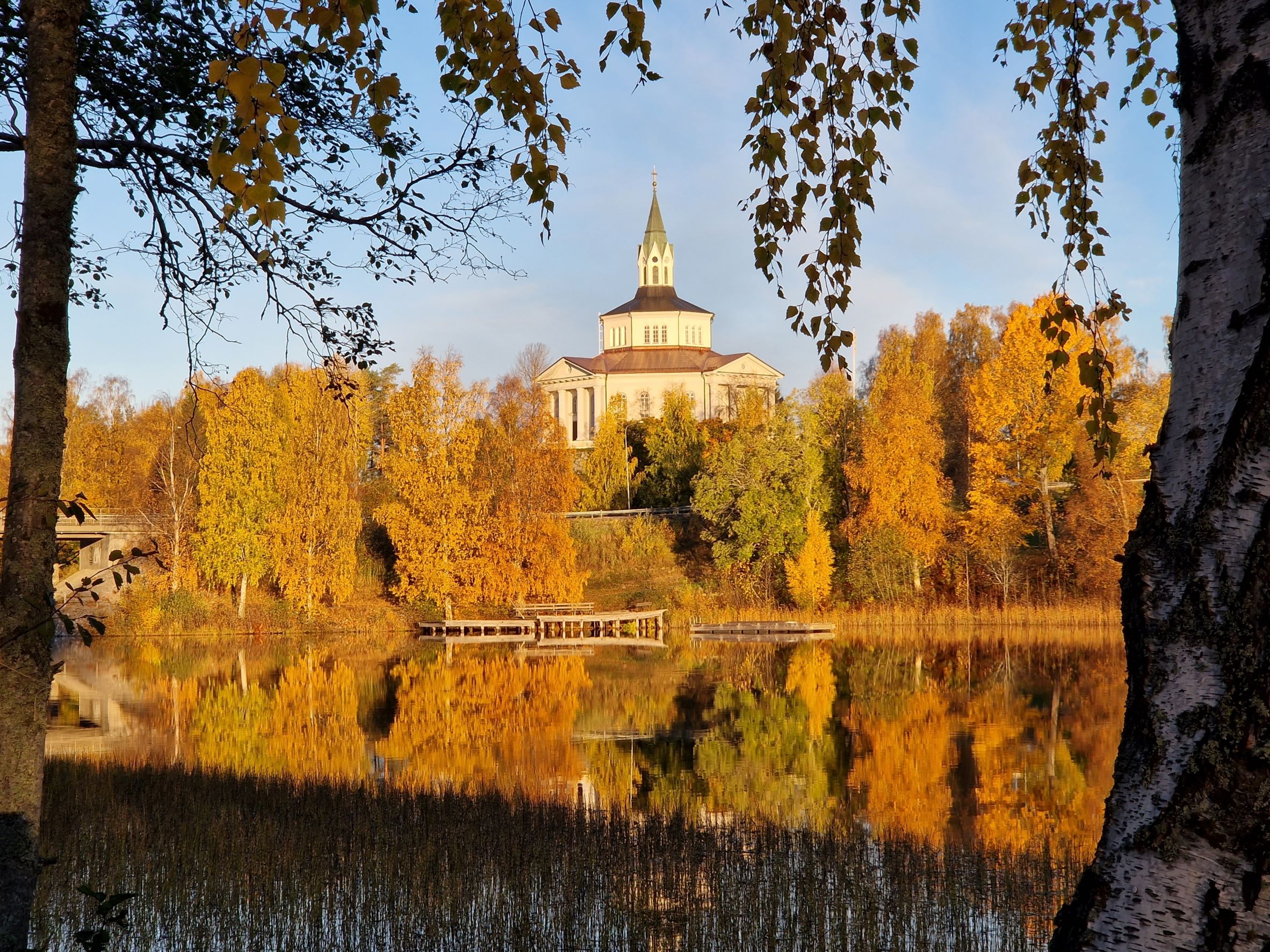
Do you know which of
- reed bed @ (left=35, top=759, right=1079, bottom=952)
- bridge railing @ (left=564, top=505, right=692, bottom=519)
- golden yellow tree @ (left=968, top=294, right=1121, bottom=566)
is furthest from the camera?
bridge railing @ (left=564, top=505, right=692, bottom=519)

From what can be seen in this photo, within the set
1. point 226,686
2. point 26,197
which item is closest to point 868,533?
point 226,686

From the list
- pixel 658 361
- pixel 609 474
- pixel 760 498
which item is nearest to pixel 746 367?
pixel 658 361

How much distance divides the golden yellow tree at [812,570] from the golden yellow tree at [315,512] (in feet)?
52.0

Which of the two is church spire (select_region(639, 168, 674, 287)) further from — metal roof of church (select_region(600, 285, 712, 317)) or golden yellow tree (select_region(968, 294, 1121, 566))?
golden yellow tree (select_region(968, 294, 1121, 566))

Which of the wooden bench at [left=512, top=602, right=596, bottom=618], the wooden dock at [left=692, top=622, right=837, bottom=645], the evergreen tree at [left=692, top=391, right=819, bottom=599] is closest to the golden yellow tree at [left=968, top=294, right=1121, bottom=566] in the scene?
the evergreen tree at [left=692, top=391, right=819, bottom=599]

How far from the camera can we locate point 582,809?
10.4 meters

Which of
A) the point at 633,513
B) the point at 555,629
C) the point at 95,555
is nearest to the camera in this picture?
the point at 555,629

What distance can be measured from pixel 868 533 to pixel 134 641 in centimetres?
2529

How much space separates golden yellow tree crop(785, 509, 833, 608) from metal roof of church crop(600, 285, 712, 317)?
43402 mm

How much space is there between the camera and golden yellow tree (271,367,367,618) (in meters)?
38.6

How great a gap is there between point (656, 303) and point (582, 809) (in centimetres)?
7381

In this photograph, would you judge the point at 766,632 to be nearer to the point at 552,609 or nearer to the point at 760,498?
the point at 760,498

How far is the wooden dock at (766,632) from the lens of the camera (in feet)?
118

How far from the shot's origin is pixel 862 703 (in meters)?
21.0
